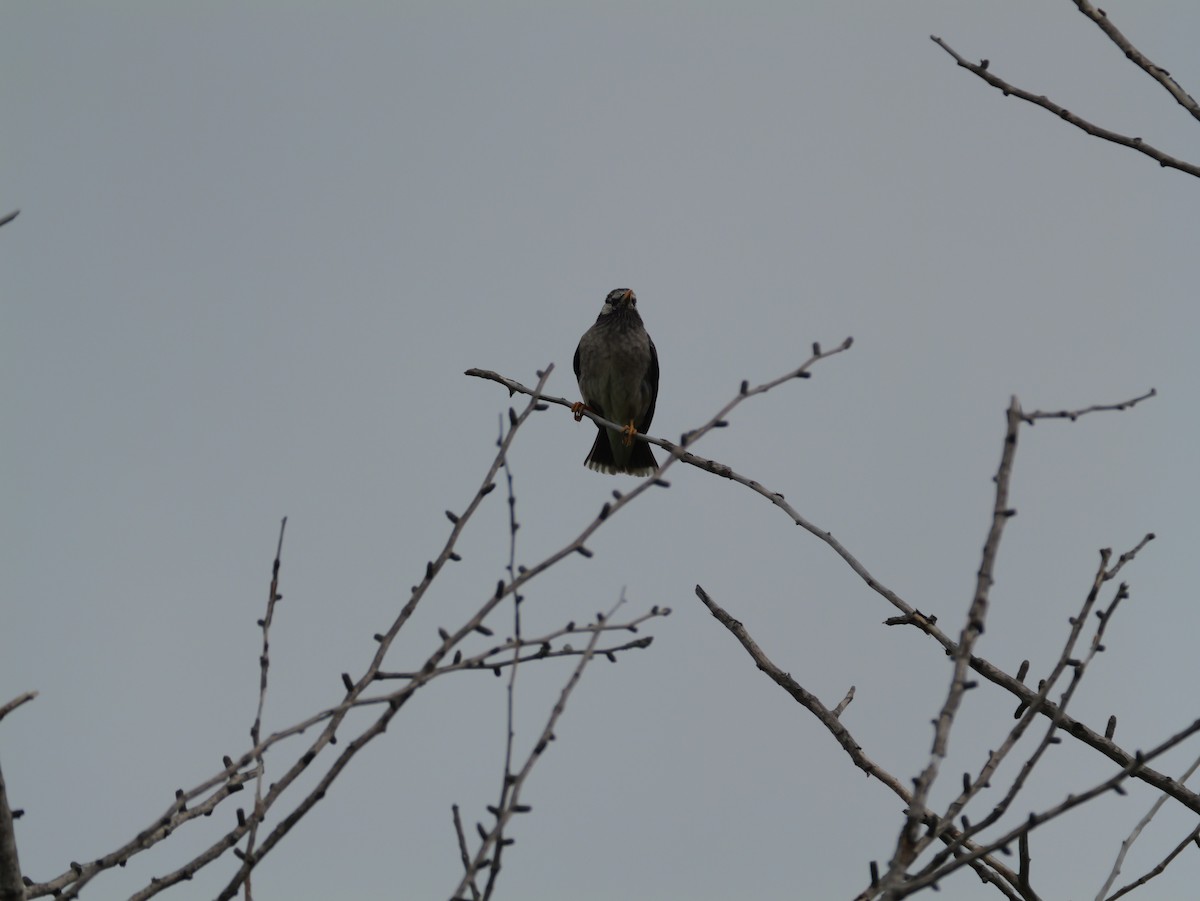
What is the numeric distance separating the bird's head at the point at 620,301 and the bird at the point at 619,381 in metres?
0.01

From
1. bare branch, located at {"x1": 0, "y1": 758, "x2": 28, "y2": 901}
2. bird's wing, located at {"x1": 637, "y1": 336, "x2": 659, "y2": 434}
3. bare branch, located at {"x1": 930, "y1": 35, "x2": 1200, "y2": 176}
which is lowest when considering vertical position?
bare branch, located at {"x1": 0, "y1": 758, "x2": 28, "y2": 901}

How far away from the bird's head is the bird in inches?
0.5

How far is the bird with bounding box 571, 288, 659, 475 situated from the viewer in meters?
11.7

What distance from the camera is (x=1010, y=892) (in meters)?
3.34

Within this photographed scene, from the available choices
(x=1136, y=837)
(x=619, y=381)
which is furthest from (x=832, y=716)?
(x=619, y=381)

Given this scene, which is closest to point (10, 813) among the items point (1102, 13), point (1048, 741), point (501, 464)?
point (501, 464)

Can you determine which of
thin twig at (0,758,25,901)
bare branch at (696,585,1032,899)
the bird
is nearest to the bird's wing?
the bird

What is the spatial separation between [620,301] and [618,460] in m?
1.53

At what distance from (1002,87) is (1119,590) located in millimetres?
1702

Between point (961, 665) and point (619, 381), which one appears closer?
point (961, 665)

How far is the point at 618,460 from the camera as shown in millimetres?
11883

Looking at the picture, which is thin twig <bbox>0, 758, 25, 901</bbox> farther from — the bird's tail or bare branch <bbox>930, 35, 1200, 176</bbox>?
the bird's tail

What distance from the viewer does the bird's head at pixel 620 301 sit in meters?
12.2

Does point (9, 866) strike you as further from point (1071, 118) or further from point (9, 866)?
point (1071, 118)
